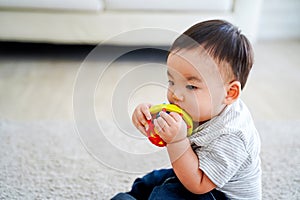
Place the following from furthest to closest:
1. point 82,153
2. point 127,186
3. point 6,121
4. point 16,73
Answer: point 16,73 < point 6,121 < point 82,153 < point 127,186

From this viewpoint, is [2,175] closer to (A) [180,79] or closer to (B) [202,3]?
(A) [180,79]

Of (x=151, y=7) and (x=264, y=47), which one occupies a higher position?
(x=151, y=7)

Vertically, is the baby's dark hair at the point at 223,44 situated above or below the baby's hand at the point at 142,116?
above

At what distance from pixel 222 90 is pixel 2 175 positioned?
1.98 feet

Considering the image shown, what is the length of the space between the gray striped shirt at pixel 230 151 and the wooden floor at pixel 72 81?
159 millimetres

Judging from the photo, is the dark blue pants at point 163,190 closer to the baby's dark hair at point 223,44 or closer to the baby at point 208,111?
the baby at point 208,111

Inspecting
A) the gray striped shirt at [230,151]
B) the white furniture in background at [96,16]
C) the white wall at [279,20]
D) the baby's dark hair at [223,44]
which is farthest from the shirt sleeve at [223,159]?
the white wall at [279,20]

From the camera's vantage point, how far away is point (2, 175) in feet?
3.02

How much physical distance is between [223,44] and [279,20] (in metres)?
1.89

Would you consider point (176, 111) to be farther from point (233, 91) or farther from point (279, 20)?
point (279, 20)

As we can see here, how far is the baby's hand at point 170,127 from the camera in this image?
569mm

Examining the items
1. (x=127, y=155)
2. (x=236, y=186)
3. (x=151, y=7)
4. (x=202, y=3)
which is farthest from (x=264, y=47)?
(x=236, y=186)

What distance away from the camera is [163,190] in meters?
0.67

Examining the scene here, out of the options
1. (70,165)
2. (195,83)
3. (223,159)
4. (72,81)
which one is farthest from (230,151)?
(72,81)
